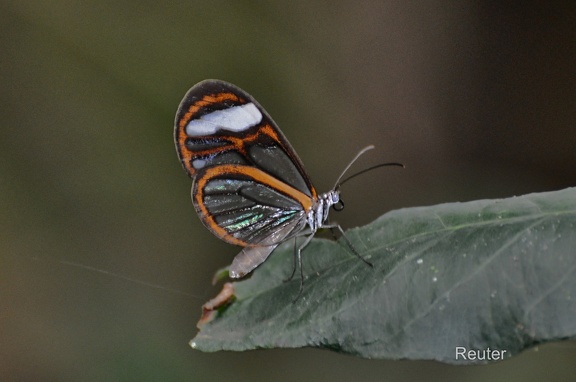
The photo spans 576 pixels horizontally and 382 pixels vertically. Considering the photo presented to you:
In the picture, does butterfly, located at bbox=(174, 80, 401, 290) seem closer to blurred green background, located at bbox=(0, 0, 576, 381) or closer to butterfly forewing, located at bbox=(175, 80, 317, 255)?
butterfly forewing, located at bbox=(175, 80, 317, 255)

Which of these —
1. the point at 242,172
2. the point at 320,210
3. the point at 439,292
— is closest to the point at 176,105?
the point at 242,172

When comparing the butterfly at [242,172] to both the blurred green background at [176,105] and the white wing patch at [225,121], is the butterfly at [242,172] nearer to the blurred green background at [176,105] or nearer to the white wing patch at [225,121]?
the white wing patch at [225,121]

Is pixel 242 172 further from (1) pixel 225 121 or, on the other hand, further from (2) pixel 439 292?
(2) pixel 439 292

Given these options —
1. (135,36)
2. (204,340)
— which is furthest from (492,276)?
(135,36)

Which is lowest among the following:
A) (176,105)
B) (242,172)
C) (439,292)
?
(439,292)

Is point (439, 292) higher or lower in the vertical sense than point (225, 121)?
lower

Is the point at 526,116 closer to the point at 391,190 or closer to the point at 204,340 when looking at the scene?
the point at 391,190

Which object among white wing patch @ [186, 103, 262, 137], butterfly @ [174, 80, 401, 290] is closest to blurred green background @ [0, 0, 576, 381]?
butterfly @ [174, 80, 401, 290]

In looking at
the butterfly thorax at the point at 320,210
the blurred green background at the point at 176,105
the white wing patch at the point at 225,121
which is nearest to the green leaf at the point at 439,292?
the butterfly thorax at the point at 320,210
